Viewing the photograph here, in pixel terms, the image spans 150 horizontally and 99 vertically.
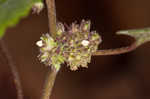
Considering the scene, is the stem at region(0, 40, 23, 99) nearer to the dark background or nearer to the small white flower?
the small white flower

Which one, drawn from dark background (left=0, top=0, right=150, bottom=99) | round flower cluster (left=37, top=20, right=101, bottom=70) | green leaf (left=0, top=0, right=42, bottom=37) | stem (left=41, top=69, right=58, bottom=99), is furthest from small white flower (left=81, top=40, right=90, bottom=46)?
dark background (left=0, top=0, right=150, bottom=99)

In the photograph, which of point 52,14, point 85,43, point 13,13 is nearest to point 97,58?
point 85,43

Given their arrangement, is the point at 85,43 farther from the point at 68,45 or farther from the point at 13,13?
the point at 13,13

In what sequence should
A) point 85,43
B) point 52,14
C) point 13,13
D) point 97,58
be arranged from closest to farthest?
point 13,13, point 52,14, point 85,43, point 97,58

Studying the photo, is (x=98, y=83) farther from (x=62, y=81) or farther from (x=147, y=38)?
(x=147, y=38)

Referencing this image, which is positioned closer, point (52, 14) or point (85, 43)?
point (52, 14)

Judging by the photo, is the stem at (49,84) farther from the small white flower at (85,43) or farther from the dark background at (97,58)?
the dark background at (97,58)
